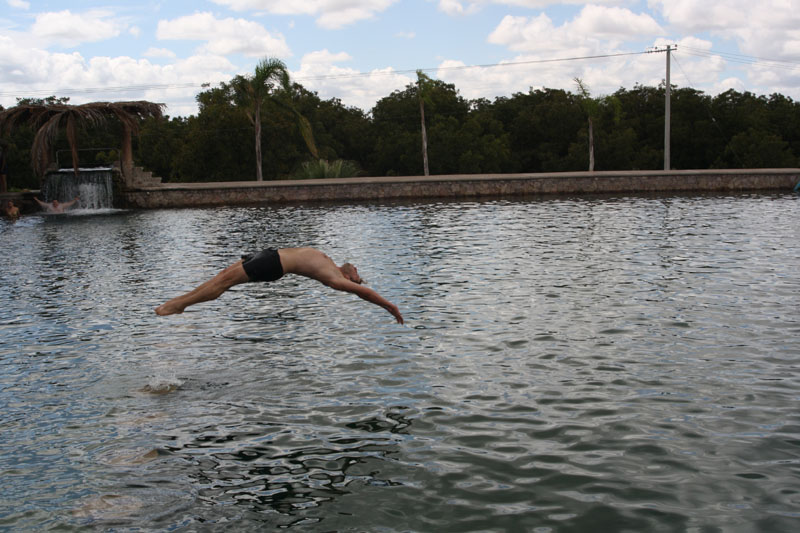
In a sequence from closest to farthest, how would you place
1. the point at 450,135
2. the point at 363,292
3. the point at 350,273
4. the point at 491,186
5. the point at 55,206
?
the point at 363,292 < the point at 350,273 < the point at 55,206 < the point at 491,186 < the point at 450,135

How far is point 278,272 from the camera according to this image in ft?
28.1

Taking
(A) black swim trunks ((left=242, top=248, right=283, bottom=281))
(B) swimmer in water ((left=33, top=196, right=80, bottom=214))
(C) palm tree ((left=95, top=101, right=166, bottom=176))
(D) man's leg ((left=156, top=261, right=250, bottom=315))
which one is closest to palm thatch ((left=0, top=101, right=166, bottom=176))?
(C) palm tree ((left=95, top=101, right=166, bottom=176))

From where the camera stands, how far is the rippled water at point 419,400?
552 centimetres

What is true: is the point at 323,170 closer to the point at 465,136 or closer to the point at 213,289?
the point at 465,136

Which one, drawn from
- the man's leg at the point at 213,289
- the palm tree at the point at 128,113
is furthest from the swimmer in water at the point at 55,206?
the man's leg at the point at 213,289

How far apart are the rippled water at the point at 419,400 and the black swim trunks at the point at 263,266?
1.30 m

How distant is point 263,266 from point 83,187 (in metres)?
33.8

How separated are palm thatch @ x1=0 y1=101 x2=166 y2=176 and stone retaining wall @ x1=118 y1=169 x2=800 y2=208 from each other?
13.6ft

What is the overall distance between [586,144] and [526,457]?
2346 inches

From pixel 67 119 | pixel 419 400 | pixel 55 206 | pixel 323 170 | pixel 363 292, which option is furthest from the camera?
pixel 323 170

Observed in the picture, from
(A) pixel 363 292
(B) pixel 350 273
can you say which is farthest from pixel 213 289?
(A) pixel 363 292

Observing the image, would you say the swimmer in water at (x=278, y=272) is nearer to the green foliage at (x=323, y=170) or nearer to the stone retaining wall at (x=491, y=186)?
the stone retaining wall at (x=491, y=186)

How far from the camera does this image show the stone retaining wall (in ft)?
133

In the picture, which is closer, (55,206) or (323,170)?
(55,206)
